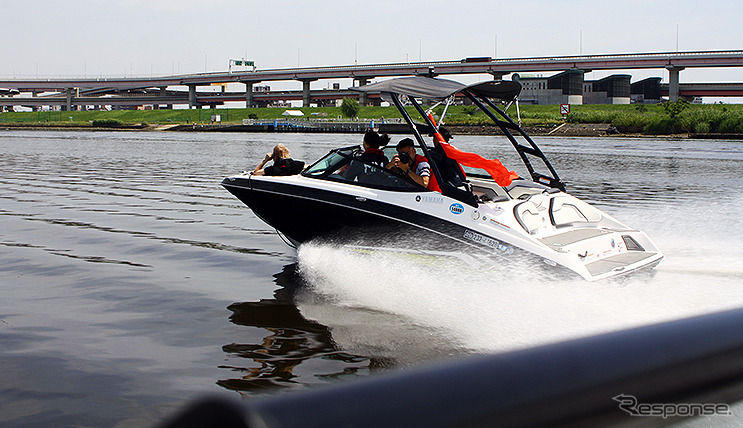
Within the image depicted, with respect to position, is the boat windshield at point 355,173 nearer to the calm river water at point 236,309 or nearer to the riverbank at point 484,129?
the calm river water at point 236,309

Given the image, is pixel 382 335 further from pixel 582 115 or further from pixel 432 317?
pixel 582 115

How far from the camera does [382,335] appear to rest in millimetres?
7832

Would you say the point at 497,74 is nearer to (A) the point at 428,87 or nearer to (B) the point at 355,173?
(A) the point at 428,87

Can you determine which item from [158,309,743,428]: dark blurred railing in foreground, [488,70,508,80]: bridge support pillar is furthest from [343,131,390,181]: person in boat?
[488,70,508,80]: bridge support pillar

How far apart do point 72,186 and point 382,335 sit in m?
18.1

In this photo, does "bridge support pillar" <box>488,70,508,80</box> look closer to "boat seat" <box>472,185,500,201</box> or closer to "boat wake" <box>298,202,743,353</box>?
"boat seat" <box>472,185,500,201</box>

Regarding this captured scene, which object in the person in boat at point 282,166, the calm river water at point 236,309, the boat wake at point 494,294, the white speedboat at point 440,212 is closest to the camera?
the calm river water at point 236,309

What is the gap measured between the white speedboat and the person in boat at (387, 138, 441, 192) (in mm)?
200

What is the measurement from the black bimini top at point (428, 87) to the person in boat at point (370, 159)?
2.27ft

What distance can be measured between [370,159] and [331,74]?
128614 millimetres

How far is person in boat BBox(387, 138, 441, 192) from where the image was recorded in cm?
986

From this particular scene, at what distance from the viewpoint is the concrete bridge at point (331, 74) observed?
367 feet

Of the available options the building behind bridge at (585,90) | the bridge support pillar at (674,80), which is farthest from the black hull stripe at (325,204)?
the building behind bridge at (585,90)

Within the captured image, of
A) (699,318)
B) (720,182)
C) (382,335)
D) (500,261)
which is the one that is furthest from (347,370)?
(720,182)
